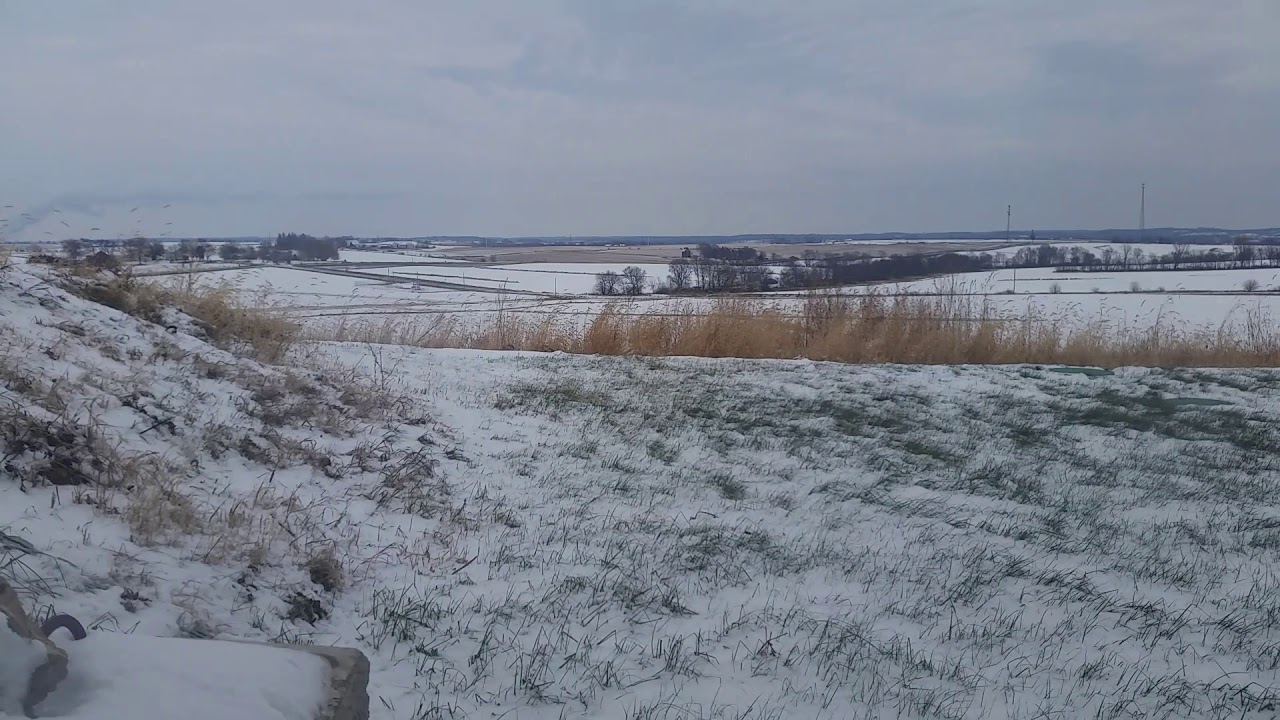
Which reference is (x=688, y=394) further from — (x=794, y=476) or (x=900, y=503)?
(x=900, y=503)

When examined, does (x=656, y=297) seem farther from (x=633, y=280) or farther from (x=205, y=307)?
(x=205, y=307)

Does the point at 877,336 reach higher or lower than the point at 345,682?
higher

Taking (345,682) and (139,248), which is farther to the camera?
(139,248)

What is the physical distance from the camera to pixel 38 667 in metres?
1.82

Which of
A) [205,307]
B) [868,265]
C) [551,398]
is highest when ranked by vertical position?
[868,265]

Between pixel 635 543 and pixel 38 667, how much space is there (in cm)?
272

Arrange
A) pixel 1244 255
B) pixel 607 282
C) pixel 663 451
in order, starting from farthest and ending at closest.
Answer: pixel 1244 255
pixel 607 282
pixel 663 451

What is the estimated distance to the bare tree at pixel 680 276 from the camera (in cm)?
1864

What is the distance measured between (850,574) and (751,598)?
57 cm

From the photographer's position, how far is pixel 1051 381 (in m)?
9.28

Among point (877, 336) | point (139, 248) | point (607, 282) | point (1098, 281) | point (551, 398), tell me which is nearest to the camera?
point (551, 398)

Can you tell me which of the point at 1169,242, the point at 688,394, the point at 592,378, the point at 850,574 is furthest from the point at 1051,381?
the point at 1169,242

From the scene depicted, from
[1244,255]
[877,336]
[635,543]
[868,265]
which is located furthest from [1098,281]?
[635,543]

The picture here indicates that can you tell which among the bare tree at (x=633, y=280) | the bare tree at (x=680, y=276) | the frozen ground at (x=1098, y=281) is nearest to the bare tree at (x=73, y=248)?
the bare tree at (x=633, y=280)
